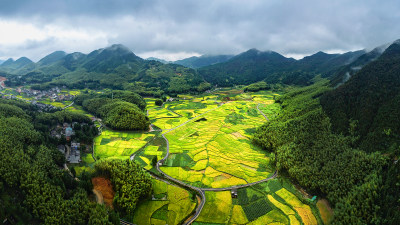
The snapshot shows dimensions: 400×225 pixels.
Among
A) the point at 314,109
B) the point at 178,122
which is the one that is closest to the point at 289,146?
the point at 314,109

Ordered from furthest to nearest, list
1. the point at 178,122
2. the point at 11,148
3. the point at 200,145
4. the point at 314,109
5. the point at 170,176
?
the point at 178,122 → the point at 314,109 → the point at 200,145 → the point at 170,176 → the point at 11,148

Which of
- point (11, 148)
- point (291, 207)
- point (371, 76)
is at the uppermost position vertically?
point (371, 76)

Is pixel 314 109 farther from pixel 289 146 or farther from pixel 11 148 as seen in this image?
pixel 11 148

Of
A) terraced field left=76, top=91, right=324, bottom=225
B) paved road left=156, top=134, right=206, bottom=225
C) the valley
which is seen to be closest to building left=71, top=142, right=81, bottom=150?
the valley

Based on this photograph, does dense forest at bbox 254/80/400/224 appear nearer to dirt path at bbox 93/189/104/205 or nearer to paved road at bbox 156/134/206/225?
paved road at bbox 156/134/206/225

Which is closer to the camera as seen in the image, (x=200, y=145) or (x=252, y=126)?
(x=200, y=145)

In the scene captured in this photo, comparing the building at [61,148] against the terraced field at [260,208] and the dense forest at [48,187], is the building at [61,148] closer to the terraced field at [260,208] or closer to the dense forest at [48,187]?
the dense forest at [48,187]
